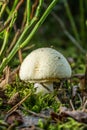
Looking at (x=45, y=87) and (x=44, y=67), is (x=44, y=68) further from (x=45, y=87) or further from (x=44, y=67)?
(x=45, y=87)

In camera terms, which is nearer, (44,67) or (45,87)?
(44,67)

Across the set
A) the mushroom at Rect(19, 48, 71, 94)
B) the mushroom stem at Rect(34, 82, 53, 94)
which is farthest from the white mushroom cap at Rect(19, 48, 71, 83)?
the mushroom stem at Rect(34, 82, 53, 94)

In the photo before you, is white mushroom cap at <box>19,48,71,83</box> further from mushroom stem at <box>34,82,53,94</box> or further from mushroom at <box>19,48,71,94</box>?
mushroom stem at <box>34,82,53,94</box>

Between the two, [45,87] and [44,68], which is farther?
[45,87]

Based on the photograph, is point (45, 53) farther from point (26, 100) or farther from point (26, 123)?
point (26, 123)

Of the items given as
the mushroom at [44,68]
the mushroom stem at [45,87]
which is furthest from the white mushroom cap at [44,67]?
the mushroom stem at [45,87]

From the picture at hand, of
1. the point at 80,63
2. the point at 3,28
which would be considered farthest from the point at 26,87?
the point at 80,63

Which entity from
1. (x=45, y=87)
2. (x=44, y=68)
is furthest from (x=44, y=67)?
(x=45, y=87)

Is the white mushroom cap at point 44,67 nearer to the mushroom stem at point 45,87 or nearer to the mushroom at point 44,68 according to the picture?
the mushroom at point 44,68

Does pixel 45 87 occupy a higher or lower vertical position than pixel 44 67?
lower
